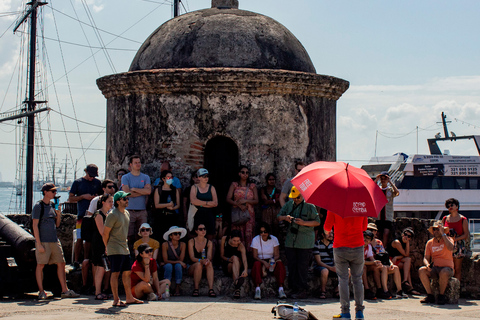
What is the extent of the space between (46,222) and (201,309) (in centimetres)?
256

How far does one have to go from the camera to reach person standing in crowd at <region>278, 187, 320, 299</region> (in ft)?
29.9

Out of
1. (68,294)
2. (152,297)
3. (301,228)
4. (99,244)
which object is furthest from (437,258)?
(68,294)

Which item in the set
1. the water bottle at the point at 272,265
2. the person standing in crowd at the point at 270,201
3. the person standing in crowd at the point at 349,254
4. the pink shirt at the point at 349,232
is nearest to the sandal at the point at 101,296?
the water bottle at the point at 272,265

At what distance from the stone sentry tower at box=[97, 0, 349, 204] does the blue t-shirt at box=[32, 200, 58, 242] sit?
2119mm

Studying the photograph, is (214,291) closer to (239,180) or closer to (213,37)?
(239,180)

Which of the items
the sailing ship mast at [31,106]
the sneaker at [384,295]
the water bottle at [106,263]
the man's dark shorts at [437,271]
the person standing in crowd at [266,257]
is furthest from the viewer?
the sailing ship mast at [31,106]

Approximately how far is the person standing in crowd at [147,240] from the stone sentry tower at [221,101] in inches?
58.3

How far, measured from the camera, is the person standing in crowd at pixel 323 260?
915cm

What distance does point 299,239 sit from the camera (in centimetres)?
920

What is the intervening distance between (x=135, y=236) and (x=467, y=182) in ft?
85.9

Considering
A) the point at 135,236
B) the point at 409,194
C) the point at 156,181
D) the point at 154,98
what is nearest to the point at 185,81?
the point at 154,98

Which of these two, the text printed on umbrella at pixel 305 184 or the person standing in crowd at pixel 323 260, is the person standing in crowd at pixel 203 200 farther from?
the text printed on umbrella at pixel 305 184

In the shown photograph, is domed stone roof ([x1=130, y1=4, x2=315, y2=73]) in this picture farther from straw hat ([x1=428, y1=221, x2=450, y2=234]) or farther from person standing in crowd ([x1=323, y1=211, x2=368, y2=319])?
person standing in crowd ([x1=323, y1=211, x2=368, y2=319])

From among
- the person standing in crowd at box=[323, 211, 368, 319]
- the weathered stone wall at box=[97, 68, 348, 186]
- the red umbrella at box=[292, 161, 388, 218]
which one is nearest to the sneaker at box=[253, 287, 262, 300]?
the person standing in crowd at box=[323, 211, 368, 319]
